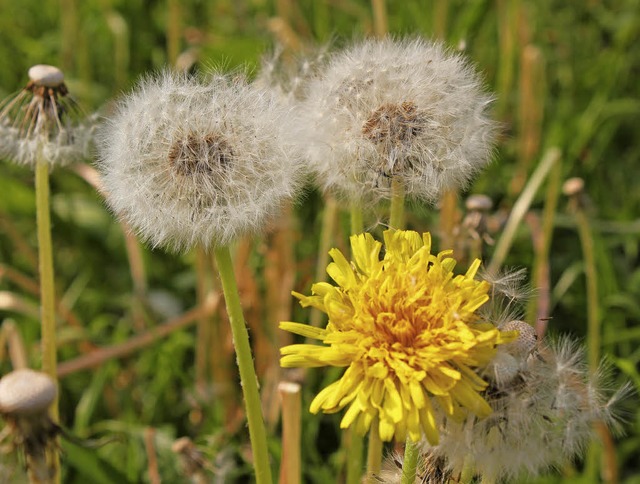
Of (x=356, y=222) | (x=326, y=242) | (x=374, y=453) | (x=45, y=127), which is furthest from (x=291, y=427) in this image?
(x=326, y=242)

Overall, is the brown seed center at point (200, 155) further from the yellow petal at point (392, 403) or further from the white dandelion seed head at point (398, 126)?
the yellow petal at point (392, 403)

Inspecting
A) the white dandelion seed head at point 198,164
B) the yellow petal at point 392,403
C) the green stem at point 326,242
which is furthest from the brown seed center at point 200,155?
the green stem at point 326,242

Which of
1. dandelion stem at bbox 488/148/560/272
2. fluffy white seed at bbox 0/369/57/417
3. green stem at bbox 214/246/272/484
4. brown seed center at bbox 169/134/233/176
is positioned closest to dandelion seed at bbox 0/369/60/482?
fluffy white seed at bbox 0/369/57/417

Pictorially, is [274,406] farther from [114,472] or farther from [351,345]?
[351,345]

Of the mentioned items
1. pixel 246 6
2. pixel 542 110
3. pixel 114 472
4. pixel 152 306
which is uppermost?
pixel 246 6

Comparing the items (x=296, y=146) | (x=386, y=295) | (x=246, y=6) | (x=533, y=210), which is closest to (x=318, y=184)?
(x=296, y=146)

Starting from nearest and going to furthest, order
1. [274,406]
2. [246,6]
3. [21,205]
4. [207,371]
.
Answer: [274,406], [207,371], [21,205], [246,6]

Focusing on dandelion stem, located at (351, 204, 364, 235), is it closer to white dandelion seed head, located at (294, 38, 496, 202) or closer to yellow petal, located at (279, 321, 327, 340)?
white dandelion seed head, located at (294, 38, 496, 202)
